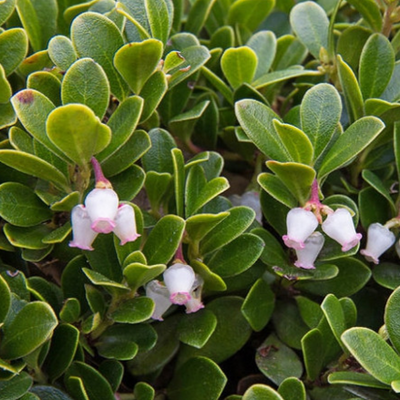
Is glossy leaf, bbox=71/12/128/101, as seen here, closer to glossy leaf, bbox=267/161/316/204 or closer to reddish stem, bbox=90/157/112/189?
reddish stem, bbox=90/157/112/189

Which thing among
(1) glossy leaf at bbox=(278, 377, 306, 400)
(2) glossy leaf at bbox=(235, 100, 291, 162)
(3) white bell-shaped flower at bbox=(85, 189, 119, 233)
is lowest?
(1) glossy leaf at bbox=(278, 377, 306, 400)

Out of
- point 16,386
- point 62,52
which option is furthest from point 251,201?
point 16,386

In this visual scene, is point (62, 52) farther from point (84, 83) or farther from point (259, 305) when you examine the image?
point (259, 305)

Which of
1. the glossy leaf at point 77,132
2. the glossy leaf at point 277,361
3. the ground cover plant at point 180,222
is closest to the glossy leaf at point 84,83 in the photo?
the ground cover plant at point 180,222

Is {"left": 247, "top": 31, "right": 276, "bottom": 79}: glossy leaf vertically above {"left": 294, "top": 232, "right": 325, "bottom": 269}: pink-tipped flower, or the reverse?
{"left": 247, "top": 31, "right": 276, "bottom": 79}: glossy leaf

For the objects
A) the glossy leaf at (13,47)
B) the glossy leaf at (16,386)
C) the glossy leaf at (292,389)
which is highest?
the glossy leaf at (13,47)

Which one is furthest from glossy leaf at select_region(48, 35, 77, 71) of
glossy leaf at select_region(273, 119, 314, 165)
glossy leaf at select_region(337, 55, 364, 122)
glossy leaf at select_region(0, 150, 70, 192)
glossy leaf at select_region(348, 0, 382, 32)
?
glossy leaf at select_region(348, 0, 382, 32)

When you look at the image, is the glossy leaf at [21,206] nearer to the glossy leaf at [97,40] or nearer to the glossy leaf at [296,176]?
the glossy leaf at [97,40]

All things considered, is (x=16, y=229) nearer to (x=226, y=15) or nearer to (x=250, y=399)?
(x=250, y=399)

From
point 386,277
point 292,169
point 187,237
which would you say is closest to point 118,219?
point 187,237
